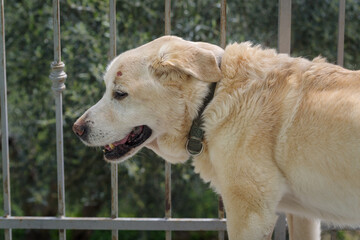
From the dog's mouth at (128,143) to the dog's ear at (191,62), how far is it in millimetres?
362

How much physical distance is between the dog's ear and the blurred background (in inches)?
73.4

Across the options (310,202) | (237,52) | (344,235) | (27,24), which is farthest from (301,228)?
(27,24)

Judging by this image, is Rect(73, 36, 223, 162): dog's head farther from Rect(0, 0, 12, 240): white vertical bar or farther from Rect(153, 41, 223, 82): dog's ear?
Rect(0, 0, 12, 240): white vertical bar

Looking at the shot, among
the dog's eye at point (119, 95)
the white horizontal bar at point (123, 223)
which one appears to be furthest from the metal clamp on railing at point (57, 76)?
the white horizontal bar at point (123, 223)

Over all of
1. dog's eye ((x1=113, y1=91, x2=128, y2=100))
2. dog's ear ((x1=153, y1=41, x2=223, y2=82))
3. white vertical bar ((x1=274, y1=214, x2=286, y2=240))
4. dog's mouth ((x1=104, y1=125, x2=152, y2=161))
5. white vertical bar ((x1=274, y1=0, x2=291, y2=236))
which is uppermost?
white vertical bar ((x1=274, y1=0, x2=291, y2=236))

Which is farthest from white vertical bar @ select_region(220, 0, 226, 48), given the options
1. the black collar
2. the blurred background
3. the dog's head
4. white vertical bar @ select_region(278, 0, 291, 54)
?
the blurred background

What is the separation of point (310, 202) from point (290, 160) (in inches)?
10.5

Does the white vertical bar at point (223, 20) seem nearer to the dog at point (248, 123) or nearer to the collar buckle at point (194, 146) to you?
the dog at point (248, 123)

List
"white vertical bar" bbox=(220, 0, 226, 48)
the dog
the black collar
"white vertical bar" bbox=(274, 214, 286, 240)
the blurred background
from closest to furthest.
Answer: the dog, the black collar, "white vertical bar" bbox=(220, 0, 226, 48), "white vertical bar" bbox=(274, 214, 286, 240), the blurred background

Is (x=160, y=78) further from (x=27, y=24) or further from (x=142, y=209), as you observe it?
(x=142, y=209)

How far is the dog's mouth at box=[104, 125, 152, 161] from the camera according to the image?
3436 mm

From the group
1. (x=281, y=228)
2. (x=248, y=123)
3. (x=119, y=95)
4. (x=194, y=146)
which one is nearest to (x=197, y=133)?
(x=194, y=146)

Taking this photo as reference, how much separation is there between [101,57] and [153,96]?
6.72 feet

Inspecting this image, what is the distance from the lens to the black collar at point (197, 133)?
3.33 m
